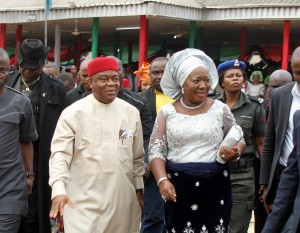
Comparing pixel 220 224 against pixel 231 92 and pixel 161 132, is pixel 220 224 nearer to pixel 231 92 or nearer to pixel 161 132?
pixel 161 132

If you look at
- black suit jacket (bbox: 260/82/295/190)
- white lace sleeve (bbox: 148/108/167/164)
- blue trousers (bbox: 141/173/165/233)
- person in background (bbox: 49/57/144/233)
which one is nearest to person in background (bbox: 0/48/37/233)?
person in background (bbox: 49/57/144/233)

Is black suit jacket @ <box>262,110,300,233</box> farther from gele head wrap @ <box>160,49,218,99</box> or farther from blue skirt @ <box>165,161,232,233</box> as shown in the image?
gele head wrap @ <box>160,49,218,99</box>

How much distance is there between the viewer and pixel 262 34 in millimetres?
22500

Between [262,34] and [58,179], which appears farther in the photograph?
[262,34]

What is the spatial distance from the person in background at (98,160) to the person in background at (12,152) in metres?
0.44

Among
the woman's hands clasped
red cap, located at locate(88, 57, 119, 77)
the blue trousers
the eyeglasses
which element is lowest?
the blue trousers

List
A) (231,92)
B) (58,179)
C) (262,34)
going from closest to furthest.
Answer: (58,179) < (231,92) < (262,34)

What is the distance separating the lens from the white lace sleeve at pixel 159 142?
495 cm

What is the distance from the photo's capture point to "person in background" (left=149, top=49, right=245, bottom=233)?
16.0 ft

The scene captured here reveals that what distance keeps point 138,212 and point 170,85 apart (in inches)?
41.0

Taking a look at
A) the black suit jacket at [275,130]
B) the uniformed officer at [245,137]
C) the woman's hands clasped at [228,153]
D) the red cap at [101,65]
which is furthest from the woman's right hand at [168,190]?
the uniformed officer at [245,137]

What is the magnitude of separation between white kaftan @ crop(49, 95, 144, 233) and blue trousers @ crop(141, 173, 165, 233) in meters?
1.54

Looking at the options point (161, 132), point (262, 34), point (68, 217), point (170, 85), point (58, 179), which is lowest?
point (68, 217)

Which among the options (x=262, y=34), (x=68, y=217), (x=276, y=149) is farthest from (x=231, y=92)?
(x=262, y=34)
